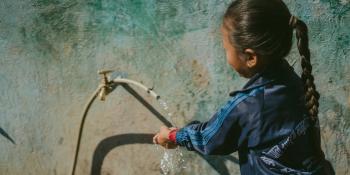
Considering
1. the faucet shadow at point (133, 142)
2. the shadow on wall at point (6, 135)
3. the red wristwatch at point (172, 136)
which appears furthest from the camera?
the shadow on wall at point (6, 135)

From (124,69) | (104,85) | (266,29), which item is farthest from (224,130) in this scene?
(124,69)

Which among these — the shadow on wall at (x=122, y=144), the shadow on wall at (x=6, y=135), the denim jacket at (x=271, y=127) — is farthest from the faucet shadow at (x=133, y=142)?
the denim jacket at (x=271, y=127)

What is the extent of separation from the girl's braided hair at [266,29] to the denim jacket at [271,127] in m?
0.06

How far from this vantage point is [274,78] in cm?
210

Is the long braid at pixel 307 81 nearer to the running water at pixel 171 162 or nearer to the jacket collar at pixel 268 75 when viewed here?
the jacket collar at pixel 268 75

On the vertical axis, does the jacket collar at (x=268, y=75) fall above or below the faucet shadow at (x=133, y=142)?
above

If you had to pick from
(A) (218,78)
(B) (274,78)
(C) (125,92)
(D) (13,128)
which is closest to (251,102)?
(B) (274,78)

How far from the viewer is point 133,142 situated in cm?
332

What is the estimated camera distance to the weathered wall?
308 cm

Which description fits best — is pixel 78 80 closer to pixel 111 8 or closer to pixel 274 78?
pixel 111 8

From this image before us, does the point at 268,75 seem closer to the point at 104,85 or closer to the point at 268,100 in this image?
the point at 268,100

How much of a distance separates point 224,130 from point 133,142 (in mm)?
1225

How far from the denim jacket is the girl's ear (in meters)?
0.04

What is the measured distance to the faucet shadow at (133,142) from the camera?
324 cm
